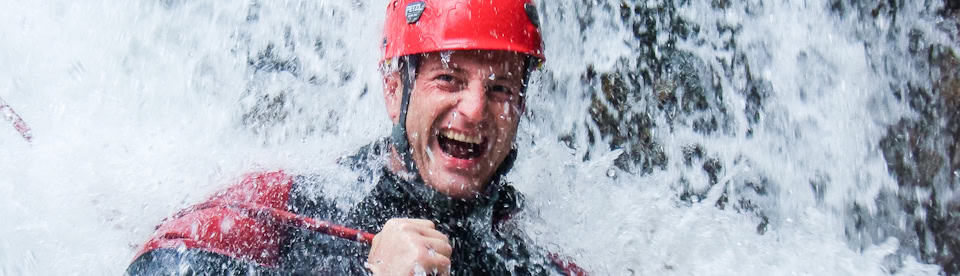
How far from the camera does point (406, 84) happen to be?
97.9 inches

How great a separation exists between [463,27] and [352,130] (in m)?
2.99

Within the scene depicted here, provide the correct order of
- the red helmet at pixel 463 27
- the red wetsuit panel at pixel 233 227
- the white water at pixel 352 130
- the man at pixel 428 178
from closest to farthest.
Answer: the red wetsuit panel at pixel 233 227 < the man at pixel 428 178 < the red helmet at pixel 463 27 < the white water at pixel 352 130

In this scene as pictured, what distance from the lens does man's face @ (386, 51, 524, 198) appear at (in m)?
2.36

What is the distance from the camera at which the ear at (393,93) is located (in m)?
2.57

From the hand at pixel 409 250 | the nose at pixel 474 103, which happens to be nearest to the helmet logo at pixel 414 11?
the nose at pixel 474 103

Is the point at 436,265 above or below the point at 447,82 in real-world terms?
below

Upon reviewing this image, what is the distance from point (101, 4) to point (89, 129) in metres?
2.21

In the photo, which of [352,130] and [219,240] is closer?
[219,240]

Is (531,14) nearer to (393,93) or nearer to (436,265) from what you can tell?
(393,93)

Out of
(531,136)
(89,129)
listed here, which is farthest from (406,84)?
(89,129)

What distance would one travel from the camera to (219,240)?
6.23 feet

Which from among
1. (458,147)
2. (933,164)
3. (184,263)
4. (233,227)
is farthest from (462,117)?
(933,164)

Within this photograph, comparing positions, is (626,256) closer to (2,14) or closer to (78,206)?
(78,206)

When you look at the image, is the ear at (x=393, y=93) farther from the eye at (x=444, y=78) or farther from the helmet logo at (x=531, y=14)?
the helmet logo at (x=531, y=14)
